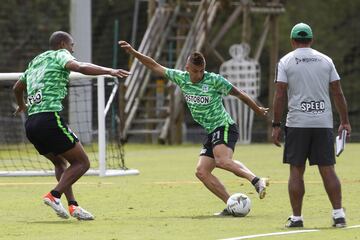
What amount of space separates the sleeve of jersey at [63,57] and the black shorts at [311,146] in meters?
2.49

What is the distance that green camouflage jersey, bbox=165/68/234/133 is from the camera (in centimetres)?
1208

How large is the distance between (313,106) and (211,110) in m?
2.07

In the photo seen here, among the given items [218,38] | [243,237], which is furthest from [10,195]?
[218,38]

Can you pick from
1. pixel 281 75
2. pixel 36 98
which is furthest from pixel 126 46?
pixel 281 75

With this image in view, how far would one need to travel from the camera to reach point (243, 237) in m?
9.49

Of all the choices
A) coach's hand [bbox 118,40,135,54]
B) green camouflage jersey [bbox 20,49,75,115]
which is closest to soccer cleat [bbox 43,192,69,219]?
green camouflage jersey [bbox 20,49,75,115]

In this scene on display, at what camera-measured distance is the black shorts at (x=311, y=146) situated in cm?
1022

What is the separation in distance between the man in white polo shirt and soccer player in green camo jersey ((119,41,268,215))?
1.66m

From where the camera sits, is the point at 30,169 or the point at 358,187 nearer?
the point at 358,187

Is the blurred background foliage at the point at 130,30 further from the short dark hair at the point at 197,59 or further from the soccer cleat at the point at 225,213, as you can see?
the soccer cleat at the point at 225,213

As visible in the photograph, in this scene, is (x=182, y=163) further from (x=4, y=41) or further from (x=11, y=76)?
(x=4, y=41)

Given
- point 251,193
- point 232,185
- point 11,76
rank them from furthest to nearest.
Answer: point 11,76 < point 232,185 < point 251,193

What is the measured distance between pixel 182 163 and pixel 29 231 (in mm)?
10254

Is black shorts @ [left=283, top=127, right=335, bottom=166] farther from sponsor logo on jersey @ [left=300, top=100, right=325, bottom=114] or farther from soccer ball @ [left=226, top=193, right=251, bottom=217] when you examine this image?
soccer ball @ [left=226, top=193, right=251, bottom=217]
